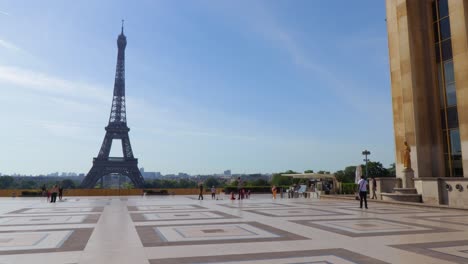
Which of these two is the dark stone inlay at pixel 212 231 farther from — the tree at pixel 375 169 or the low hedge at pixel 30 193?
the tree at pixel 375 169

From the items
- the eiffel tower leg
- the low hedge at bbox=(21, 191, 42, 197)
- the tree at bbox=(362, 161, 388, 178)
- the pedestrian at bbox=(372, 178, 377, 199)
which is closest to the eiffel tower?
the eiffel tower leg

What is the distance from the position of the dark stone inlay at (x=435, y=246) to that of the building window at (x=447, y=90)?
61.3 feet

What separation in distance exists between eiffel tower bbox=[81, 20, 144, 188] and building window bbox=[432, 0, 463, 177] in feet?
248

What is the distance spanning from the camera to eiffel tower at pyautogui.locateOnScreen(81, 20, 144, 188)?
304 ft

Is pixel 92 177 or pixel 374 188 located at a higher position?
pixel 92 177

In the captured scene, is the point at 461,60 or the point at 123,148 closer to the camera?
the point at 461,60

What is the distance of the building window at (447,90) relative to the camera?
2556 centimetres

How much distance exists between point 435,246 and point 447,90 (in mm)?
21210

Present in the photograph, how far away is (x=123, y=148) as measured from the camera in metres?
98.2

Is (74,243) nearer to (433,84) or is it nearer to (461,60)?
(461,60)

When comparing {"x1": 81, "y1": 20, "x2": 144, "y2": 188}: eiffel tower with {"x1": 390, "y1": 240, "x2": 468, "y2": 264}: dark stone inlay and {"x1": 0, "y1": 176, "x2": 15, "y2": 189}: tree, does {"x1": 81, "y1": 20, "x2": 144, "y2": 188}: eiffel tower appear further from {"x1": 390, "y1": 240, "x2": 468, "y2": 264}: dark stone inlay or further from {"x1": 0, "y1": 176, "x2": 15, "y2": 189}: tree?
{"x1": 390, "y1": 240, "x2": 468, "y2": 264}: dark stone inlay

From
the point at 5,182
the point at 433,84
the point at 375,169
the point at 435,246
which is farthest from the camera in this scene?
the point at 5,182

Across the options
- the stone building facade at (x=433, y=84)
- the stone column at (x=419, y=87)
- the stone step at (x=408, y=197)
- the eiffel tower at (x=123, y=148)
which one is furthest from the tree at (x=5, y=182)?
the stone building facade at (x=433, y=84)

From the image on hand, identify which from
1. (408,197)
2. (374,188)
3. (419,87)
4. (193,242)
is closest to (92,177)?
(374,188)
